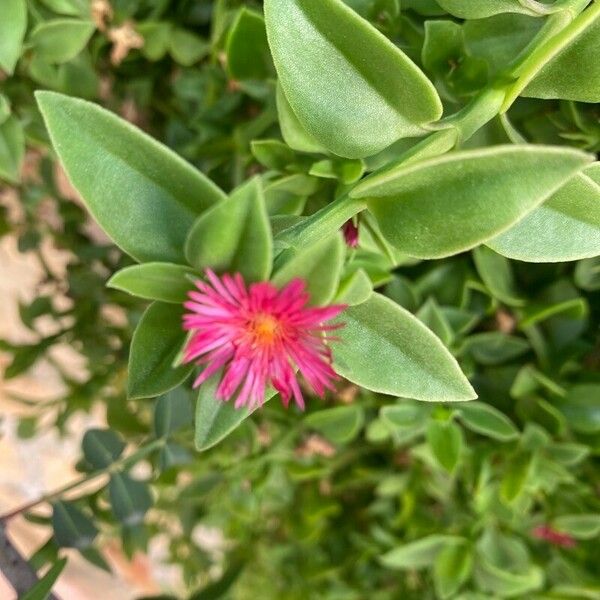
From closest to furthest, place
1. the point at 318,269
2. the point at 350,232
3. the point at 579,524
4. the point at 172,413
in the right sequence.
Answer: the point at 318,269 < the point at 350,232 < the point at 172,413 < the point at 579,524

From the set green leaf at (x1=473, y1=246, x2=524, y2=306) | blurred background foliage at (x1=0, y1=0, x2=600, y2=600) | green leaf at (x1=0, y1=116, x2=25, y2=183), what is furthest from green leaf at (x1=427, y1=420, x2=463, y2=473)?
green leaf at (x1=0, y1=116, x2=25, y2=183)

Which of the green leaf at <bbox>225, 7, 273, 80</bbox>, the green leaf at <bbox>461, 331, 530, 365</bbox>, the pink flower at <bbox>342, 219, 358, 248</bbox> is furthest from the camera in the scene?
the green leaf at <bbox>461, 331, 530, 365</bbox>

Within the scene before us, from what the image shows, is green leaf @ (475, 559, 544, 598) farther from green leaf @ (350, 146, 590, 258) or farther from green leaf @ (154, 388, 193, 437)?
green leaf @ (350, 146, 590, 258)

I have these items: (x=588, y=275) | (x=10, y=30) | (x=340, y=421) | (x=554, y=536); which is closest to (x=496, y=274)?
(x=588, y=275)

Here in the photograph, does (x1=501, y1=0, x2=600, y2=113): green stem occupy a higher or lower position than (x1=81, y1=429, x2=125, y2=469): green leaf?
higher

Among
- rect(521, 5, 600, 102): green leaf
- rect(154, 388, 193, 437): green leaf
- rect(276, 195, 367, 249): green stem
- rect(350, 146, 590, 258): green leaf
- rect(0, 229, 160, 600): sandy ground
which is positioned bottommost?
rect(0, 229, 160, 600): sandy ground

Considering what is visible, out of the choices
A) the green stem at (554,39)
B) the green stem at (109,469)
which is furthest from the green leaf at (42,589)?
the green stem at (554,39)

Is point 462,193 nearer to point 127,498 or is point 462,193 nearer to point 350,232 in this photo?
point 350,232

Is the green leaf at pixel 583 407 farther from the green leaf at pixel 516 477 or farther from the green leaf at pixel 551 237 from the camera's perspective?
the green leaf at pixel 551 237
